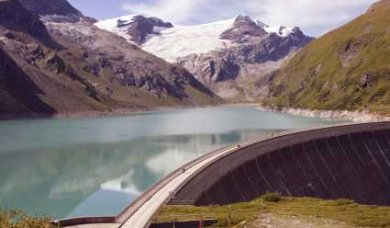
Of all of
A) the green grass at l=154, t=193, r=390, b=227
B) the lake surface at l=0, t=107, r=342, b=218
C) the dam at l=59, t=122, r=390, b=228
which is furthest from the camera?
the lake surface at l=0, t=107, r=342, b=218

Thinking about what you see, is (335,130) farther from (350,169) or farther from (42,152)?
(42,152)

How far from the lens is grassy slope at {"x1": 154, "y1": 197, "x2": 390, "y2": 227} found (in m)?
45.0

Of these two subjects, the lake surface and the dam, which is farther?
the lake surface

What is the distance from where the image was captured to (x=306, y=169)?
81.9 meters

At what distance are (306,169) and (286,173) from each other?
5295 mm

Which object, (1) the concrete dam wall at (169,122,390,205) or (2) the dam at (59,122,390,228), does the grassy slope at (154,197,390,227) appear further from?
(1) the concrete dam wall at (169,122,390,205)

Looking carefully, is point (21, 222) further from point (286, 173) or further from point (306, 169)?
point (306, 169)

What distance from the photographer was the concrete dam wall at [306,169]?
63156 millimetres

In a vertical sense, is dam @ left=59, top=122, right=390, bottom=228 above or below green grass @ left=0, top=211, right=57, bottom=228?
above

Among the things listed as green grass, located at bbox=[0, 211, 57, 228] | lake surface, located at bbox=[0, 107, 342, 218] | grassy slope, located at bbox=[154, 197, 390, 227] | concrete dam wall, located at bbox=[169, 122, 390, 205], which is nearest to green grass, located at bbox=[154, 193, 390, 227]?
grassy slope, located at bbox=[154, 197, 390, 227]

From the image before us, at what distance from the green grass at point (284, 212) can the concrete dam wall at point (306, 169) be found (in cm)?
538

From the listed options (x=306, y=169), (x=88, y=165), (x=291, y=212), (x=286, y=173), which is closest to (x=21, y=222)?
(x=291, y=212)

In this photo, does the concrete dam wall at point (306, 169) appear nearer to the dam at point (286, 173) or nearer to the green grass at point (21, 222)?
the dam at point (286, 173)

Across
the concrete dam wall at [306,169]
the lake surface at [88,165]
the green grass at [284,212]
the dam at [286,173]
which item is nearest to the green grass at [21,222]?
the dam at [286,173]
